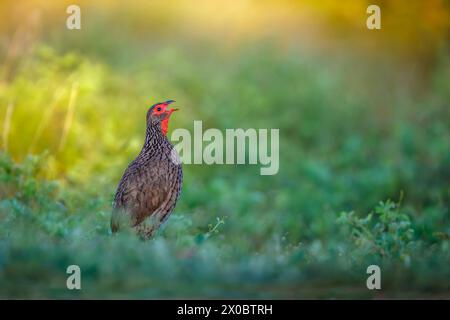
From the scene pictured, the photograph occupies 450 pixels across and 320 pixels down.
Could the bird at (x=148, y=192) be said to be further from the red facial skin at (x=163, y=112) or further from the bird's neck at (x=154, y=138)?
the red facial skin at (x=163, y=112)

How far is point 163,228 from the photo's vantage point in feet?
22.3

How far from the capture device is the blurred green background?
Answer: 5512 mm

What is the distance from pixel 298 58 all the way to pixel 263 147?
2887 mm

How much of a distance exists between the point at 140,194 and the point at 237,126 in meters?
A: 4.95

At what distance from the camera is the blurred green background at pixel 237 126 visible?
5.51 meters

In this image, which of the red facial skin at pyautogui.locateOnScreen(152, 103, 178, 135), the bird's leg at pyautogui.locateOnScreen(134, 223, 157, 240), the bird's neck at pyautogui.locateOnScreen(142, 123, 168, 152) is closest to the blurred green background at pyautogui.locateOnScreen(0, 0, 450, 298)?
the bird's leg at pyautogui.locateOnScreen(134, 223, 157, 240)

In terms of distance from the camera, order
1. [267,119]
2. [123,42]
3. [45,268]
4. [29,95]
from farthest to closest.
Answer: [123,42] → [267,119] → [29,95] → [45,268]

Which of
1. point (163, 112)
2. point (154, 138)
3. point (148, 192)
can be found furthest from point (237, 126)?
point (148, 192)

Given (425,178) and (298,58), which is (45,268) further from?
(298,58)

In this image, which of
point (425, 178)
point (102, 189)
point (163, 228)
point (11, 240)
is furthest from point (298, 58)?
point (11, 240)

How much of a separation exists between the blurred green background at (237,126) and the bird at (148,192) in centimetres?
20

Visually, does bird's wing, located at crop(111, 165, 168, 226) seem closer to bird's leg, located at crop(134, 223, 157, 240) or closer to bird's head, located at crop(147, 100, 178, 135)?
bird's leg, located at crop(134, 223, 157, 240)

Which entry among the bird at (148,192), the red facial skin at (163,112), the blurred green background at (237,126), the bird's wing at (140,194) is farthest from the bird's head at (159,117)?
the blurred green background at (237,126)

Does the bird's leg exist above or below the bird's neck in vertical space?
below
